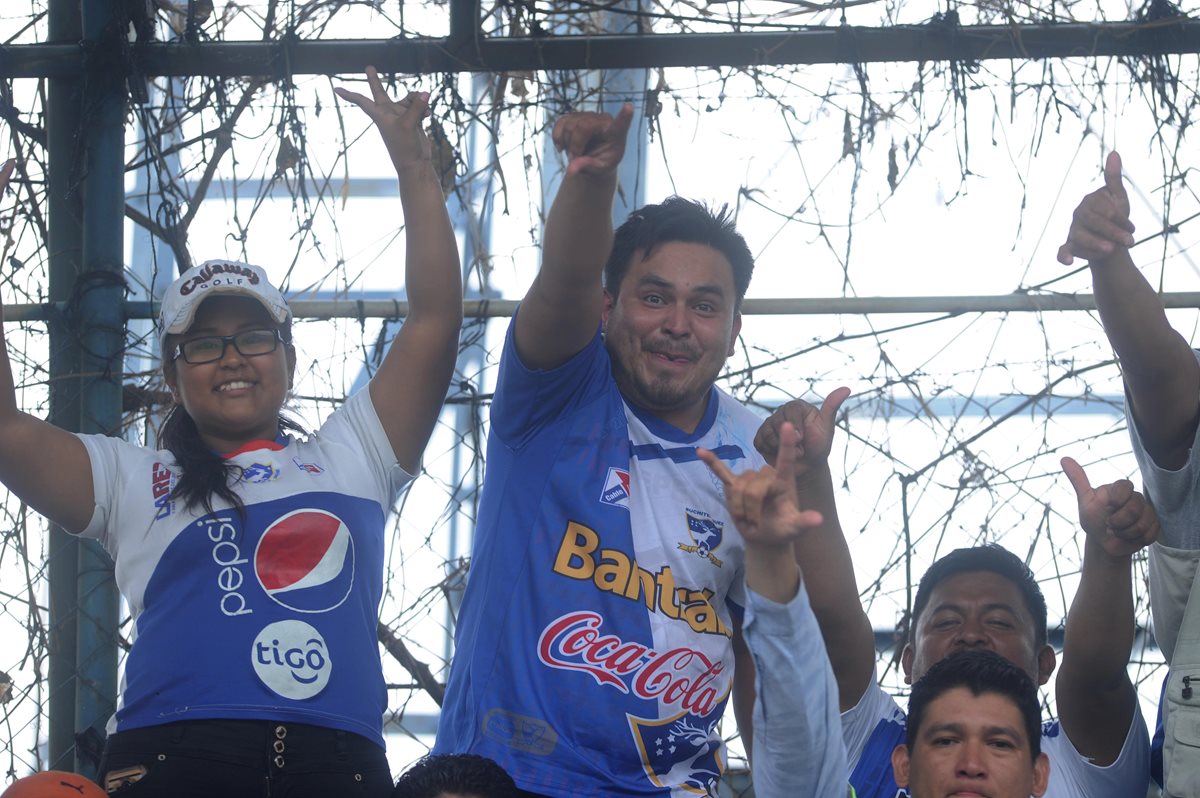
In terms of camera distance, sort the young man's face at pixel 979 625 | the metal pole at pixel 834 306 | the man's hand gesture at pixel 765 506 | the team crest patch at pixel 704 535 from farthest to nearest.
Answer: the metal pole at pixel 834 306 → the young man's face at pixel 979 625 → the team crest patch at pixel 704 535 → the man's hand gesture at pixel 765 506

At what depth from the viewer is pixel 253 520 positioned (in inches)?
92.4

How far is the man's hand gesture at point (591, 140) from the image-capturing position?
86.1 inches

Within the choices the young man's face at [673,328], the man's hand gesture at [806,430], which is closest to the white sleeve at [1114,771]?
the man's hand gesture at [806,430]

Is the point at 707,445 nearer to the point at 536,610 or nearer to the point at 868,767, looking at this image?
the point at 536,610

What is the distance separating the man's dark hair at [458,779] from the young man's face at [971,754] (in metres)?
0.63

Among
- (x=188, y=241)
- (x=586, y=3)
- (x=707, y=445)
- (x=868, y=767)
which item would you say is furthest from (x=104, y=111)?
(x=868, y=767)

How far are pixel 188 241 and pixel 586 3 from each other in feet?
3.28

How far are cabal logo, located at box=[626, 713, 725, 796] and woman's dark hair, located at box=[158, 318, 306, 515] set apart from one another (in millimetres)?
722

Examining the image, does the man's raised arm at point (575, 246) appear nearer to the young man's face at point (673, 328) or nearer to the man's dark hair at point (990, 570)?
the young man's face at point (673, 328)

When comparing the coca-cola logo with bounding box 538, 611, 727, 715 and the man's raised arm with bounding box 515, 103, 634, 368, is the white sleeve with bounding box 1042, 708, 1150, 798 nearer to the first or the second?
the coca-cola logo with bounding box 538, 611, 727, 715

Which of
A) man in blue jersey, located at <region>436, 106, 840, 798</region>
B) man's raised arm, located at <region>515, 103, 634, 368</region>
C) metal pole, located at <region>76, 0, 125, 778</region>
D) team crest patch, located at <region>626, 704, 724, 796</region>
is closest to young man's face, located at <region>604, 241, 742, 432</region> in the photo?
man in blue jersey, located at <region>436, 106, 840, 798</region>

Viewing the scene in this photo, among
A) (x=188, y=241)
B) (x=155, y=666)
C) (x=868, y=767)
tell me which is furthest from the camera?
(x=188, y=241)

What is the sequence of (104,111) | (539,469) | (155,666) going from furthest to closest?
(104,111) → (539,469) → (155,666)

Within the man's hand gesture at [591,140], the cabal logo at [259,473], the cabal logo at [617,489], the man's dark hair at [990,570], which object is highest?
the man's hand gesture at [591,140]
